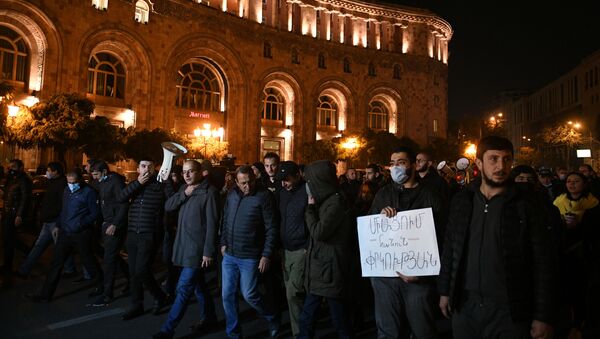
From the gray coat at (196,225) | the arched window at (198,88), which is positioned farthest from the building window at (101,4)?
the gray coat at (196,225)

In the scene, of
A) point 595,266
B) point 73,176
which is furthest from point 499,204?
point 73,176

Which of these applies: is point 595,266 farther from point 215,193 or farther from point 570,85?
point 570,85

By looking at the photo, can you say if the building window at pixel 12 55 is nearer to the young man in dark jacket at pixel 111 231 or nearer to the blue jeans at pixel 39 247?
the blue jeans at pixel 39 247

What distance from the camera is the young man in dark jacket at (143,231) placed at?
5.88 meters

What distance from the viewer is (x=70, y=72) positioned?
24703mm

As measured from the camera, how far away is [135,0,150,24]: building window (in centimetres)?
2827

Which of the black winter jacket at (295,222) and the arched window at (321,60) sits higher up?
the arched window at (321,60)

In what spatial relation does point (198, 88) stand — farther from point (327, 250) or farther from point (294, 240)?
point (327, 250)

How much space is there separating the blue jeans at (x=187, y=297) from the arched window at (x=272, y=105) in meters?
32.0

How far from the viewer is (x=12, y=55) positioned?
23531 mm

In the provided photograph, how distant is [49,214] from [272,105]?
30.4 meters

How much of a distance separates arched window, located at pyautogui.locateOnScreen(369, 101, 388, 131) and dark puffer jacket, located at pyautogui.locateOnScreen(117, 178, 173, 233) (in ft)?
125

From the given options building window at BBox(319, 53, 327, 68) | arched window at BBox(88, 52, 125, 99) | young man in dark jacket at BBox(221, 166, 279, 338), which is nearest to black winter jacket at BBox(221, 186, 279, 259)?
young man in dark jacket at BBox(221, 166, 279, 338)

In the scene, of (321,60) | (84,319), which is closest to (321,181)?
(84,319)
